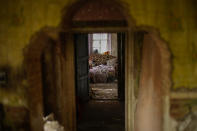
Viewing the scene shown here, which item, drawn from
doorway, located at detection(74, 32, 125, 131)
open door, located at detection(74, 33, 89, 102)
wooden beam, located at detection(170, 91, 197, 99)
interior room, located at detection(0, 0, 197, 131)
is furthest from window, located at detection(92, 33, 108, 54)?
wooden beam, located at detection(170, 91, 197, 99)

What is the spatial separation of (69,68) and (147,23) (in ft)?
8.63

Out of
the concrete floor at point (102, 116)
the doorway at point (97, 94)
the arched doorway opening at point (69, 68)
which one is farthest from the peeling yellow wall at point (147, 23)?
the concrete floor at point (102, 116)

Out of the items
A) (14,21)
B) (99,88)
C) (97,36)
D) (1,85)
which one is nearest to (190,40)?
(14,21)

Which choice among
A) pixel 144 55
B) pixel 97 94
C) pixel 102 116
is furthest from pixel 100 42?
pixel 144 55

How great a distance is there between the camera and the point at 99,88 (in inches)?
401

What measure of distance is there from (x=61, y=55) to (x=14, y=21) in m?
1.93

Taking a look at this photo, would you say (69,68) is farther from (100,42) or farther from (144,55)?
(100,42)

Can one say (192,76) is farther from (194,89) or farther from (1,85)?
(1,85)

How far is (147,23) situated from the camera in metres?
2.85

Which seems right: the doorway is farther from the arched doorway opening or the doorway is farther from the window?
the window

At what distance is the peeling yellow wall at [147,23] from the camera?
281cm

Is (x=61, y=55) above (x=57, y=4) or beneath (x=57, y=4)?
beneath

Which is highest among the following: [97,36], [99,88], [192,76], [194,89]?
[97,36]

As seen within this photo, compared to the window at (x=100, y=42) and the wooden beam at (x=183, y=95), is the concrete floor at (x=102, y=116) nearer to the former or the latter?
the wooden beam at (x=183, y=95)
